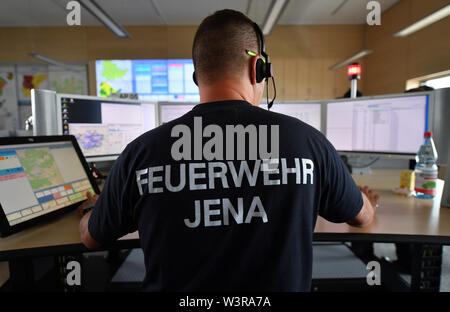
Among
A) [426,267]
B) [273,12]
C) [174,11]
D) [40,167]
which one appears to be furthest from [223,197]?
[174,11]

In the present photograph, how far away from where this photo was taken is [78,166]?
45.9 inches

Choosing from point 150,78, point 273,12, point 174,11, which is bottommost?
point 150,78

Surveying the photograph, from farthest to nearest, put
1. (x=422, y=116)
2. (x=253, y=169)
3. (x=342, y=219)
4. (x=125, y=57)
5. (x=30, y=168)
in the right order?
(x=125, y=57)
(x=422, y=116)
(x=30, y=168)
(x=342, y=219)
(x=253, y=169)

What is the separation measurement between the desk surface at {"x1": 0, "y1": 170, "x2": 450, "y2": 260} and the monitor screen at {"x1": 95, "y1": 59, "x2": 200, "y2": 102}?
14.3ft

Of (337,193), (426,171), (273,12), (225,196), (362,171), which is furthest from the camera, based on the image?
(273,12)

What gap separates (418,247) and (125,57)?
546 centimetres

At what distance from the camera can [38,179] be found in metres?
0.98

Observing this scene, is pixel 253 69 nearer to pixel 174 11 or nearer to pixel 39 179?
pixel 39 179

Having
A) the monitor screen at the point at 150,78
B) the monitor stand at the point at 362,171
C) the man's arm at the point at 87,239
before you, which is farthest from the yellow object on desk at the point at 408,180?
the monitor screen at the point at 150,78

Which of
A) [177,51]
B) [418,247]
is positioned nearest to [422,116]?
[418,247]

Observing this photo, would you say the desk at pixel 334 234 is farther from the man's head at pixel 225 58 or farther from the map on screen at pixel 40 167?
the man's head at pixel 225 58

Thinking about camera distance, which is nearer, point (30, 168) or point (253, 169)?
point (253, 169)

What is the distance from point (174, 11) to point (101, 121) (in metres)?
3.97
